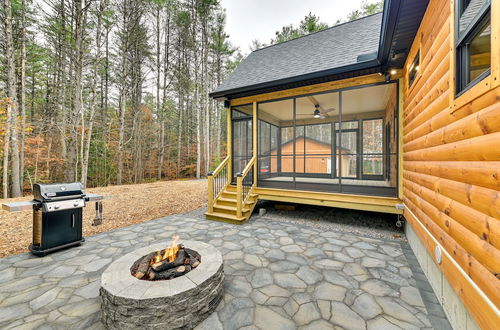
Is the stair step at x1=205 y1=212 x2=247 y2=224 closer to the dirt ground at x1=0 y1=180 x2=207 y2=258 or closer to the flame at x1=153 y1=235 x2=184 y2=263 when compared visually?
the dirt ground at x1=0 y1=180 x2=207 y2=258

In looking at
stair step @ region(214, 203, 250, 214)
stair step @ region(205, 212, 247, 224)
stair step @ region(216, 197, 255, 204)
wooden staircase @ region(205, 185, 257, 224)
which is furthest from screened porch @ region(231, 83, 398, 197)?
stair step @ region(205, 212, 247, 224)

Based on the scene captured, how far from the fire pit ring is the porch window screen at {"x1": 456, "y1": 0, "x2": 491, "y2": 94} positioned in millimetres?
2854

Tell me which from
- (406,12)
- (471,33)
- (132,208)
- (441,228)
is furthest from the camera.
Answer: (132,208)

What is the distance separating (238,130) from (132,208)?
4061 millimetres

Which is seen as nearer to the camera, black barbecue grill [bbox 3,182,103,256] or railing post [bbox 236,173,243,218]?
black barbecue grill [bbox 3,182,103,256]

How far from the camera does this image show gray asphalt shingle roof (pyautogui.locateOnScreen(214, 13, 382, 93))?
4898 millimetres

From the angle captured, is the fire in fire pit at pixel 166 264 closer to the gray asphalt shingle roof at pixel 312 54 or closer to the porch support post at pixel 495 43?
the porch support post at pixel 495 43

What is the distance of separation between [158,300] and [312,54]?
679 cm

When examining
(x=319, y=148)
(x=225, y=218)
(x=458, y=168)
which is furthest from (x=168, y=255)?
(x=319, y=148)

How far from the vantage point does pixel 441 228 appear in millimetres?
1895

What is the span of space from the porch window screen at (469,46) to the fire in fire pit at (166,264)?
3.01 m

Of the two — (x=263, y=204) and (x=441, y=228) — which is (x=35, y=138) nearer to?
(x=263, y=204)

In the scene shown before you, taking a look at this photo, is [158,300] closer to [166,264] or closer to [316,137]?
[166,264]

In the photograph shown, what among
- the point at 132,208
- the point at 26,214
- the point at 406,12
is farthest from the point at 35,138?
the point at 406,12
